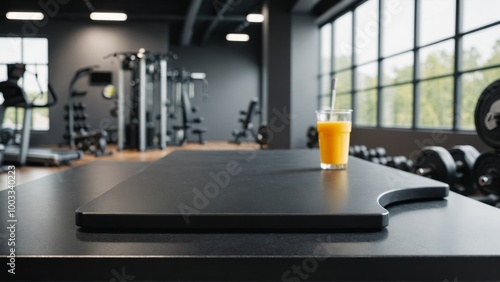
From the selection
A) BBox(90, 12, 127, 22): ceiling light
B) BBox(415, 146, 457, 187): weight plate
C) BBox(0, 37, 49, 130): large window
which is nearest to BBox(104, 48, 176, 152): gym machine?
BBox(90, 12, 127, 22): ceiling light

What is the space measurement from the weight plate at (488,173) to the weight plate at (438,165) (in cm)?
10

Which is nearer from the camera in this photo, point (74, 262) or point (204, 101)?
point (74, 262)

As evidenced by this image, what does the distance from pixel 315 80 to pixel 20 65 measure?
11.5 ft

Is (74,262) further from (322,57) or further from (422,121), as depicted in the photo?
(322,57)

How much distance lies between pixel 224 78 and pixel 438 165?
272 inches

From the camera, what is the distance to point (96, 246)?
323 millimetres

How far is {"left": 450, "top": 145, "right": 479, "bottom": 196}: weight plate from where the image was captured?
6.46ft

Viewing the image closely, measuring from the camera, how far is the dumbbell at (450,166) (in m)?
1.84

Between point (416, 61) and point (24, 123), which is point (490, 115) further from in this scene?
point (24, 123)

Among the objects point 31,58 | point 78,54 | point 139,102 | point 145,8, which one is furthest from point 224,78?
point 139,102

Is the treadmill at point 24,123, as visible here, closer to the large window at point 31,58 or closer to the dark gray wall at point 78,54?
the dark gray wall at point 78,54

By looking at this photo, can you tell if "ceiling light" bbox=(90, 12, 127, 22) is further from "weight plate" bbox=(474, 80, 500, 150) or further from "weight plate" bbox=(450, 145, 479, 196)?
"weight plate" bbox=(474, 80, 500, 150)

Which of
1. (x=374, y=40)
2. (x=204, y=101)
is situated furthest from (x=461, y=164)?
(x=204, y=101)

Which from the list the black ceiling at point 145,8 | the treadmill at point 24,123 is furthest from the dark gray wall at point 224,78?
the treadmill at point 24,123
